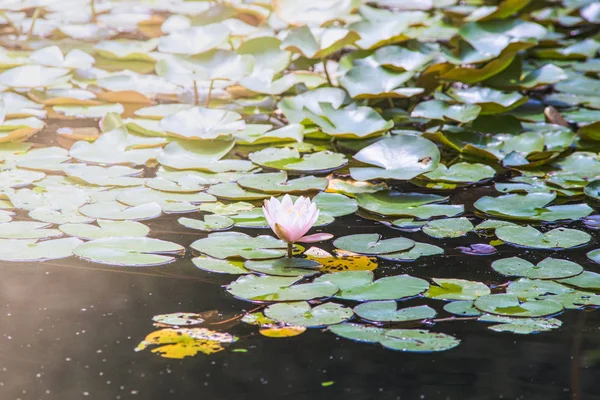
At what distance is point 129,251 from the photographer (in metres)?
1.60

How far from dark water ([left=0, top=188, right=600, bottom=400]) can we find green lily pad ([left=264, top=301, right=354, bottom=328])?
31mm

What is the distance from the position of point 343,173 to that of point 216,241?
0.60 m

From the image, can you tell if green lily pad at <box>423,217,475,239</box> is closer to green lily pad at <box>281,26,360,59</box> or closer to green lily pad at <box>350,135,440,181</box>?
green lily pad at <box>350,135,440,181</box>

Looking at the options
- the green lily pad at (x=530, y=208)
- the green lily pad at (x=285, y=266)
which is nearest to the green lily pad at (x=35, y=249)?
the green lily pad at (x=285, y=266)

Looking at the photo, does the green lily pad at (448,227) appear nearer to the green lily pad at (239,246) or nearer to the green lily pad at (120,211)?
the green lily pad at (239,246)

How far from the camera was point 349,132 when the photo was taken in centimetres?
229

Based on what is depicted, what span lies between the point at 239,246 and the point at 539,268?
605mm

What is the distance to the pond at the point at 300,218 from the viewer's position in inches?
49.0

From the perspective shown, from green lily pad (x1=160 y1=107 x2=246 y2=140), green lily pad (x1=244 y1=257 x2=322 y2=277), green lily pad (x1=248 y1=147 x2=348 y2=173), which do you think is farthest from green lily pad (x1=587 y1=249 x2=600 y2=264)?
green lily pad (x1=160 y1=107 x2=246 y2=140)

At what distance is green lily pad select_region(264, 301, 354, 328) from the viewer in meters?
1.34

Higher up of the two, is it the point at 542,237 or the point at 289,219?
the point at 289,219

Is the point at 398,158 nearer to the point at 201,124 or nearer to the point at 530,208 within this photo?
the point at 530,208

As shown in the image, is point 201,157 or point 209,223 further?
point 201,157

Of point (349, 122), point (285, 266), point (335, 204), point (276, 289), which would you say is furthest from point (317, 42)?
point (276, 289)
